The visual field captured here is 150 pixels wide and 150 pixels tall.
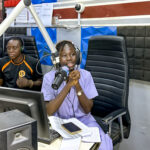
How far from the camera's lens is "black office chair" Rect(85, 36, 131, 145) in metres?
1.56

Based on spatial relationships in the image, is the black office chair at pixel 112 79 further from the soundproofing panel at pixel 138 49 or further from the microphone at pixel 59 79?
the microphone at pixel 59 79

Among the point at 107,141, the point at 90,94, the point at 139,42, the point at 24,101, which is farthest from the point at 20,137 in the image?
the point at 139,42

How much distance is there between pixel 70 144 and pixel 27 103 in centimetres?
28

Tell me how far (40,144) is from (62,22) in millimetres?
1630

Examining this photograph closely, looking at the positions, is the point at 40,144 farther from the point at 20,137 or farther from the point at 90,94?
the point at 90,94

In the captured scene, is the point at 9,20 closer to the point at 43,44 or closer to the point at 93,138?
the point at 93,138

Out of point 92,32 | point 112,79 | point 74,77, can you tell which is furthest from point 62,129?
point 92,32

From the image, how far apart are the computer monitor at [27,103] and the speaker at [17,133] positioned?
3.8 inches

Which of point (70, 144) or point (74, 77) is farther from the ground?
point (74, 77)

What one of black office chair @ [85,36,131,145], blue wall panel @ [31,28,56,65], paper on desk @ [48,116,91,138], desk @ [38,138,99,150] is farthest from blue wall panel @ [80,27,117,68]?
desk @ [38,138,99,150]

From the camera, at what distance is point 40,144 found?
3.10 feet

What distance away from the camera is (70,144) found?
0.94 meters

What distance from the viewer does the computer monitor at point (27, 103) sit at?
84 centimetres

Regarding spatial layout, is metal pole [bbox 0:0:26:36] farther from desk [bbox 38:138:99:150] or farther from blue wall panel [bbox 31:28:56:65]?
blue wall panel [bbox 31:28:56:65]
